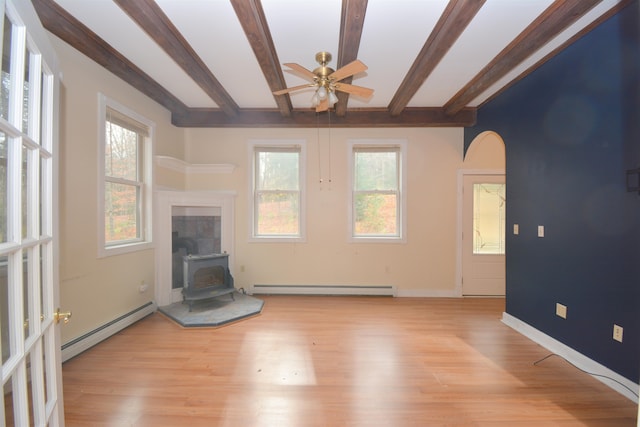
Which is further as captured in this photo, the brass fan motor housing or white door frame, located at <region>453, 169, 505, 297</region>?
white door frame, located at <region>453, 169, 505, 297</region>

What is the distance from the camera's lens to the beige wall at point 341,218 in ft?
12.9

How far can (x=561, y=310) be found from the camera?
7.64 feet

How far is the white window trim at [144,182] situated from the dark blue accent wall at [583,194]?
14.2 ft

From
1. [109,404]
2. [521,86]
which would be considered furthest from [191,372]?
[521,86]

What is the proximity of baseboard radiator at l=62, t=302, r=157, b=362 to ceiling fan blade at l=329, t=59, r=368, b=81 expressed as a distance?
3.22m

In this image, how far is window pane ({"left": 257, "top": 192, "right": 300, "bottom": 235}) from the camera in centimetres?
408

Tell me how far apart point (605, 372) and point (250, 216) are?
404cm

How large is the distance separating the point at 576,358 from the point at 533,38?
2.72 m

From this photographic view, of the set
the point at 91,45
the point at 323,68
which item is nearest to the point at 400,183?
the point at 323,68

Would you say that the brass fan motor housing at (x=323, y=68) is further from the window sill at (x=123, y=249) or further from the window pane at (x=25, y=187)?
the window sill at (x=123, y=249)

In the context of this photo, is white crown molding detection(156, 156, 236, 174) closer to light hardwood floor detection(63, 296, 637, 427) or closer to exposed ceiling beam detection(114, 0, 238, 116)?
exposed ceiling beam detection(114, 0, 238, 116)

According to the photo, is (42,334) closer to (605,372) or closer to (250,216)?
(250,216)

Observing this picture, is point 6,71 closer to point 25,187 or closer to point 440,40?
point 25,187

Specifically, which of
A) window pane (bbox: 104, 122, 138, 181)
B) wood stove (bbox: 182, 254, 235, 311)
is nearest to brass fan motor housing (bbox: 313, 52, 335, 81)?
window pane (bbox: 104, 122, 138, 181)
